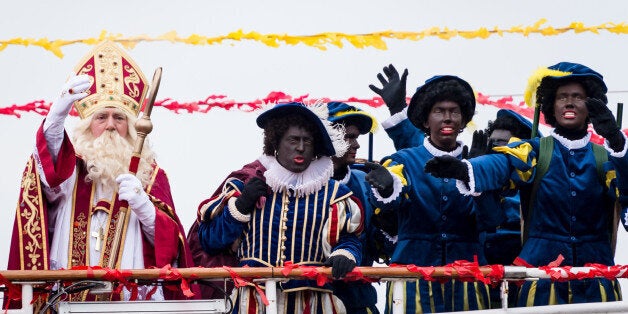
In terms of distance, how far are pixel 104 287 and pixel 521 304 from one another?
2387 millimetres

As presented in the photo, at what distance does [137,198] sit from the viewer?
8.52 metres

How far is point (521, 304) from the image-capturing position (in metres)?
8.57

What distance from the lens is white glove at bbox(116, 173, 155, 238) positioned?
8453 mm

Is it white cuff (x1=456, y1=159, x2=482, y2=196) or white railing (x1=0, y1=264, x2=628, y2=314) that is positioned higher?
white cuff (x1=456, y1=159, x2=482, y2=196)

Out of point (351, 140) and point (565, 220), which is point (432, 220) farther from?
point (351, 140)

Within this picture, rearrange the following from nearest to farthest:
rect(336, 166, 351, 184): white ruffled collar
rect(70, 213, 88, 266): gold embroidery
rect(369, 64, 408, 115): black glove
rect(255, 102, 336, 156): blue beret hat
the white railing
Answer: the white railing → rect(255, 102, 336, 156): blue beret hat → rect(70, 213, 88, 266): gold embroidery → rect(369, 64, 408, 115): black glove → rect(336, 166, 351, 184): white ruffled collar

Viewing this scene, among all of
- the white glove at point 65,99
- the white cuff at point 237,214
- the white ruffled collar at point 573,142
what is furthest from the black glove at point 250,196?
the white ruffled collar at point 573,142

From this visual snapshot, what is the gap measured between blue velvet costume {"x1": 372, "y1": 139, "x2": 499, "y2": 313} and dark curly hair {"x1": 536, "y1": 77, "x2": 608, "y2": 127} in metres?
0.64

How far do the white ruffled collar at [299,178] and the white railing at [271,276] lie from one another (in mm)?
683

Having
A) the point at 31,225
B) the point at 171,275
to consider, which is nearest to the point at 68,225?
the point at 31,225

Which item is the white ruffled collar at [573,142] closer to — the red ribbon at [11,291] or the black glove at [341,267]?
the black glove at [341,267]

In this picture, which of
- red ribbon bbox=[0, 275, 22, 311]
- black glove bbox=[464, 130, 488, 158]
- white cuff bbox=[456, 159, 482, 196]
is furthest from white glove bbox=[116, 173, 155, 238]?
black glove bbox=[464, 130, 488, 158]

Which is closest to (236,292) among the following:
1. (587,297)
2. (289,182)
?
(289,182)

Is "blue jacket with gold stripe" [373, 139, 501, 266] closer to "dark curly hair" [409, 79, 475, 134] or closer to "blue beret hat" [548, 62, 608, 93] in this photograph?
"dark curly hair" [409, 79, 475, 134]
